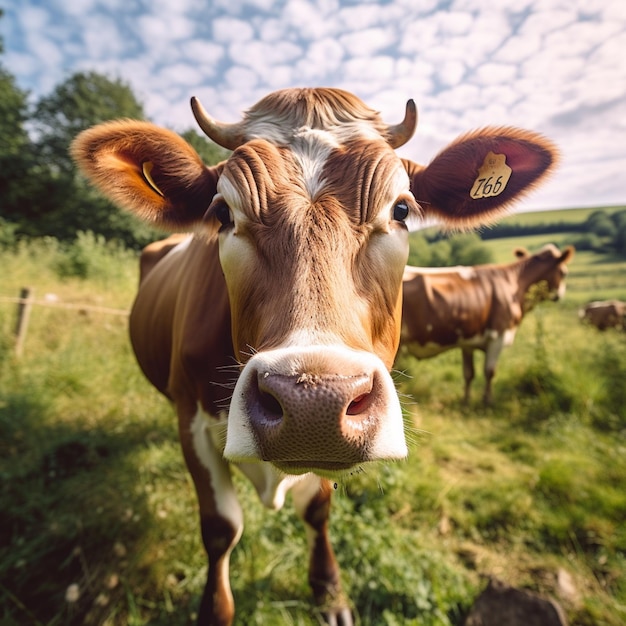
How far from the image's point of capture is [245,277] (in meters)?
1.39

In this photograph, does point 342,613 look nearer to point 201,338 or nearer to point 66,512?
point 201,338

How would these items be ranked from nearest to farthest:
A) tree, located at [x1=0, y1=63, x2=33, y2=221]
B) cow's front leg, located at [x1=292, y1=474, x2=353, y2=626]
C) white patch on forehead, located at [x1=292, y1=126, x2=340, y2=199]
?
white patch on forehead, located at [x1=292, y1=126, x2=340, y2=199] < cow's front leg, located at [x1=292, y1=474, x2=353, y2=626] < tree, located at [x1=0, y1=63, x2=33, y2=221]

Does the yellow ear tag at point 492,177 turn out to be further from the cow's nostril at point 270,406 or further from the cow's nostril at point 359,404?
the cow's nostril at point 270,406

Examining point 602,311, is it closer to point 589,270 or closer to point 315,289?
point 589,270

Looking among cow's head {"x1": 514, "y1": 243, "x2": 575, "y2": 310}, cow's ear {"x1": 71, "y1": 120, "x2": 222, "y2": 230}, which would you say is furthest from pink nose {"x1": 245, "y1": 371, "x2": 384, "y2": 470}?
cow's head {"x1": 514, "y1": 243, "x2": 575, "y2": 310}

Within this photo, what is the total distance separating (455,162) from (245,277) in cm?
117

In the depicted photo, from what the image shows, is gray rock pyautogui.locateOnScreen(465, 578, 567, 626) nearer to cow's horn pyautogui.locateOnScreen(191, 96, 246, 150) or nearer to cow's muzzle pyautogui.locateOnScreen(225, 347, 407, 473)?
cow's muzzle pyautogui.locateOnScreen(225, 347, 407, 473)

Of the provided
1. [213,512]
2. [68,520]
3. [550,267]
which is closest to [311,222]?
[213,512]

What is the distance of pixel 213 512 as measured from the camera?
193cm

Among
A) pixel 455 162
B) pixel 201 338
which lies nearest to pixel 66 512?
pixel 201 338

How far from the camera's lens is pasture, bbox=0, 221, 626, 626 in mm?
2273

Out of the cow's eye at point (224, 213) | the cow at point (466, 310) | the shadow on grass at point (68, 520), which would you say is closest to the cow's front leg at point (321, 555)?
the shadow on grass at point (68, 520)

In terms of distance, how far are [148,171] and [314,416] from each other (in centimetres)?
152

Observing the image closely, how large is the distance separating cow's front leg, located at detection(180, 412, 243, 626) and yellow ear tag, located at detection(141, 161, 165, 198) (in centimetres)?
114
